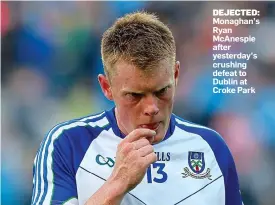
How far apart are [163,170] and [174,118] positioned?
234 mm

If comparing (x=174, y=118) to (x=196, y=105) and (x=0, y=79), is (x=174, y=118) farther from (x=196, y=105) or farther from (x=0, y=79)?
(x=0, y=79)

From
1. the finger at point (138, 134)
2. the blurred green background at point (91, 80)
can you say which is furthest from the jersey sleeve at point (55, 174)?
the blurred green background at point (91, 80)

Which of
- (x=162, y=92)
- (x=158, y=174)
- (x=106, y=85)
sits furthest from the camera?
(x=158, y=174)

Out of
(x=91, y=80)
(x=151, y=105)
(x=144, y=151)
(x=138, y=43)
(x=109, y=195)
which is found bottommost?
(x=109, y=195)

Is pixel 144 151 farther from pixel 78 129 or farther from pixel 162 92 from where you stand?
pixel 78 129

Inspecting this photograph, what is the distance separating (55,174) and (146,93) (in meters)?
0.38

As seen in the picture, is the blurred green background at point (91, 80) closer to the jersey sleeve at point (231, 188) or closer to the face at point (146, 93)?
the jersey sleeve at point (231, 188)

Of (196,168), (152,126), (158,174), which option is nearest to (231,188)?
(196,168)

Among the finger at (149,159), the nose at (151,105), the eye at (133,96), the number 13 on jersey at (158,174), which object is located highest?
the eye at (133,96)

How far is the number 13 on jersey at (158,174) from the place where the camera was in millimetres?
1975

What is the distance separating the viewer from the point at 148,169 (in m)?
1.99

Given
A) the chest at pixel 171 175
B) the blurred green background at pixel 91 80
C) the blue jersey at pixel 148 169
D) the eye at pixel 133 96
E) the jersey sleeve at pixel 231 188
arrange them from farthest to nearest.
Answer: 1. the blurred green background at pixel 91 80
2. the jersey sleeve at pixel 231 188
3. the chest at pixel 171 175
4. the blue jersey at pixel 148 169
5. the eye at pixel 133 96

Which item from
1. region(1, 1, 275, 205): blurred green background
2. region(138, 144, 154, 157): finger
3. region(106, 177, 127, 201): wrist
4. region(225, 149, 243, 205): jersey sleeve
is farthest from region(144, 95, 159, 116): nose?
region(1, 1, 275, 205): blurred green background

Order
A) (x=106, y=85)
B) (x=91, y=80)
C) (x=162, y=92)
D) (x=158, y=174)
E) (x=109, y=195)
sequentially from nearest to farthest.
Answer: (x=109, y=195) → (x=162, y=92) → (x=106, y=85) → (x=158, y=174) → (x=91, y=80)
